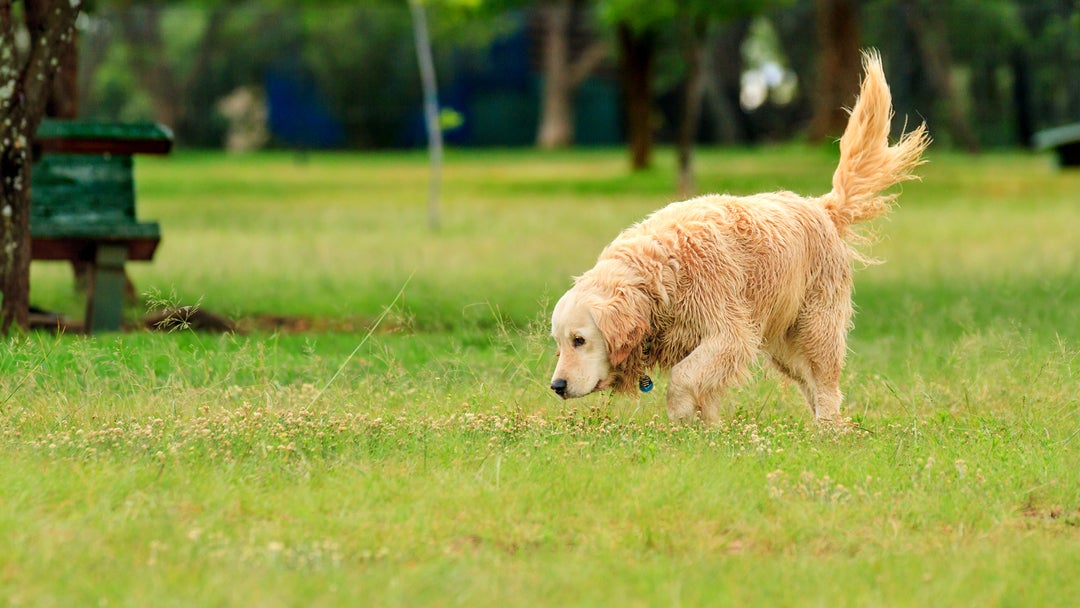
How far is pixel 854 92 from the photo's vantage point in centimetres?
2733

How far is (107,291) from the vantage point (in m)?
8.92

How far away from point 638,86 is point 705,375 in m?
22.8

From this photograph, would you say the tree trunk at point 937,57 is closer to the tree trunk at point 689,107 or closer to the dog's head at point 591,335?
the tree trunk at point 689,107

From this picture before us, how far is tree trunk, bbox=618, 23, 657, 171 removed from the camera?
28047mm

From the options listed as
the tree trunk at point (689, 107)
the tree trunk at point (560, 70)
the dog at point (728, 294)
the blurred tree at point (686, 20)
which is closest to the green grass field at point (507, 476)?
the dog at point (728, 294)

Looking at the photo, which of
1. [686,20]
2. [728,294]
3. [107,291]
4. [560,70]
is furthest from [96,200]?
[560,70]

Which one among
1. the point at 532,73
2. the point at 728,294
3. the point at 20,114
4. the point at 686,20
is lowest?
the point at 728,294

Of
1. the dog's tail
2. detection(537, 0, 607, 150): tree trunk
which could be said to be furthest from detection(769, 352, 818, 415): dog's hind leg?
detection(537, 0, 607, 150): tree trunk

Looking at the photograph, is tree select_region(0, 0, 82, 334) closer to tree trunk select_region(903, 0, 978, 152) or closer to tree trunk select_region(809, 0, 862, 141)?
tree trunk select_region(809, 0, 862, 141)

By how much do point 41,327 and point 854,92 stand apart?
2104 centimetres

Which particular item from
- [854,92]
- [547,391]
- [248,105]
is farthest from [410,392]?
[248,105]

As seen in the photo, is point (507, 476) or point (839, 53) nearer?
point (507, 476)

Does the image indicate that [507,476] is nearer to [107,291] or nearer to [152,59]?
[107,291]

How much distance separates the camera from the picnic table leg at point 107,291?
8.88 m
